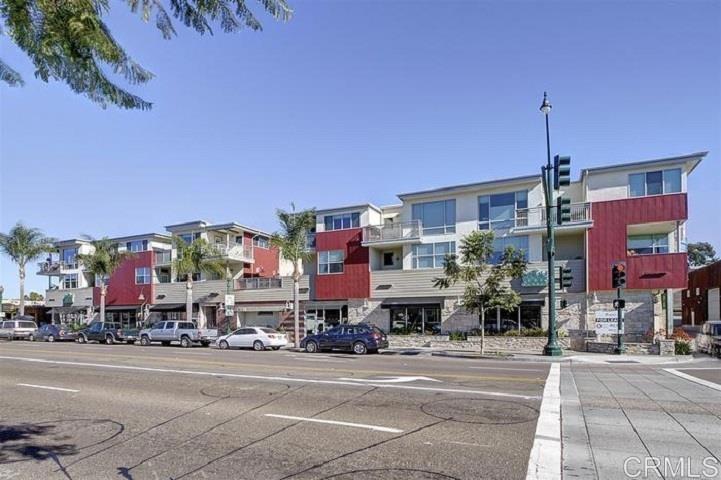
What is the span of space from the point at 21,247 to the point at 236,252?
2430 cm

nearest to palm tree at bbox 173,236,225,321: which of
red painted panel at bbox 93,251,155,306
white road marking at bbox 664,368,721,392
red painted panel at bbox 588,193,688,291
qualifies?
red painted panel at bbox 93,251,155,306

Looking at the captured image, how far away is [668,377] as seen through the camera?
15.8 m

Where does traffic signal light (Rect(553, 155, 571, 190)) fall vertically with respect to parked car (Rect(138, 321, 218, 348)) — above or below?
above

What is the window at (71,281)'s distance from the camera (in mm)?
56312

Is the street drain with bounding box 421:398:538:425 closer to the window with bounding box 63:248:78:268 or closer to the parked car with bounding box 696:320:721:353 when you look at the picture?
the parked car with bounding box 696:320:721:353

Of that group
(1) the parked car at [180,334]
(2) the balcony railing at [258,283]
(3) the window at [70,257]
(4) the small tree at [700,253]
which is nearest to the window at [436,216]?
(2) the balcony railing at [258,283]

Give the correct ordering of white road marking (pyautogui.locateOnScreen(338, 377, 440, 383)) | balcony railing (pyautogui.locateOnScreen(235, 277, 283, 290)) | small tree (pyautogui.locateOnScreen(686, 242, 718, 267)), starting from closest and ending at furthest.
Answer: white road marking (pyautogui.locateOnScreen(338, 377, 440, 383))
balcony railing (pyautogui.locateOnScreen(235, 277, 283, 290))
small tree (pyautogui.locateOnScreen(686, 242, 718, 267))

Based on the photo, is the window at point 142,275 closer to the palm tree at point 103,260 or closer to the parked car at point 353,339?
the palm tree at point 103,260

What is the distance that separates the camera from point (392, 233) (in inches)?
1478

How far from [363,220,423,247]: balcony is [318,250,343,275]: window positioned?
9.13ft

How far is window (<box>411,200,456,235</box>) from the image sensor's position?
118 feet

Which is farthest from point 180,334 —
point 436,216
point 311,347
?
point 436,216

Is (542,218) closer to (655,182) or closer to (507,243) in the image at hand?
(507,243)

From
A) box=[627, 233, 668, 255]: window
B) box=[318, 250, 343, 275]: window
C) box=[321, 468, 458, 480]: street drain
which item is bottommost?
box=[321, 468, 458, 480]: street drain
